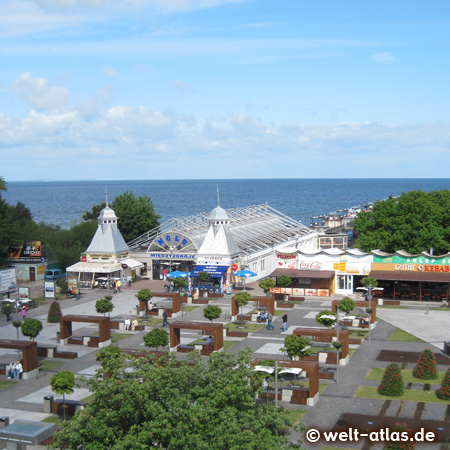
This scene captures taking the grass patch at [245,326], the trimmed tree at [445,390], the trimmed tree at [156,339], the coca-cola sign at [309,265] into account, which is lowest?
the grass patch at [245,326]

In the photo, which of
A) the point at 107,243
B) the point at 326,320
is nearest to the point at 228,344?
the point at 326,320

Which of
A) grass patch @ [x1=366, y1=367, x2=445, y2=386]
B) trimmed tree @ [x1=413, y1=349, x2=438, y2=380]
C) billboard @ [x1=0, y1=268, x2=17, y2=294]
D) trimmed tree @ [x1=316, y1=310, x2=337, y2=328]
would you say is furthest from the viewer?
billboard @ [x1=0, y1=268, x2=17, y2=294]

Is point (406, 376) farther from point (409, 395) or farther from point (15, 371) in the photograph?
point (15, 371)

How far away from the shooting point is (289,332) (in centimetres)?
4900

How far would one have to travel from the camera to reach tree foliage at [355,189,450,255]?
64625 millimetres

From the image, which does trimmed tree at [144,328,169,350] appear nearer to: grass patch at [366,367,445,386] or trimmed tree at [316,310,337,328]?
trimmed tree at [316,310,337,328]

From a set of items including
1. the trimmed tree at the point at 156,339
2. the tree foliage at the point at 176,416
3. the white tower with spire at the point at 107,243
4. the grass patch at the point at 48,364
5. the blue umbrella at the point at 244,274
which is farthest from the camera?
the white tower with spire at the point at 107,243

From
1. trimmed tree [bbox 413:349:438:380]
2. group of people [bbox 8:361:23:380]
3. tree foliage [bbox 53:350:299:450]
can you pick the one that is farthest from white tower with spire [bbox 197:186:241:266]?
tree foliage [bbox 53:350:299:450]

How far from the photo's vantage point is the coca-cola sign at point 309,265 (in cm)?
6556

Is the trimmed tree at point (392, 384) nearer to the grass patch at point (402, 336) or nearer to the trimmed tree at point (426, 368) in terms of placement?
the trimmed tree at point (426, 368)

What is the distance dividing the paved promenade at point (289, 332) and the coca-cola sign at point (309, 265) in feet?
14.7

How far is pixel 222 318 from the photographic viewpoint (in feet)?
178

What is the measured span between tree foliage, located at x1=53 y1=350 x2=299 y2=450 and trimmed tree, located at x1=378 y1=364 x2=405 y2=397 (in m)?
12.2

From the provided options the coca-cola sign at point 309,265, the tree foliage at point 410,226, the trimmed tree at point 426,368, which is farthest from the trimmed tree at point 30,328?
the tree foliage at point 410,226
